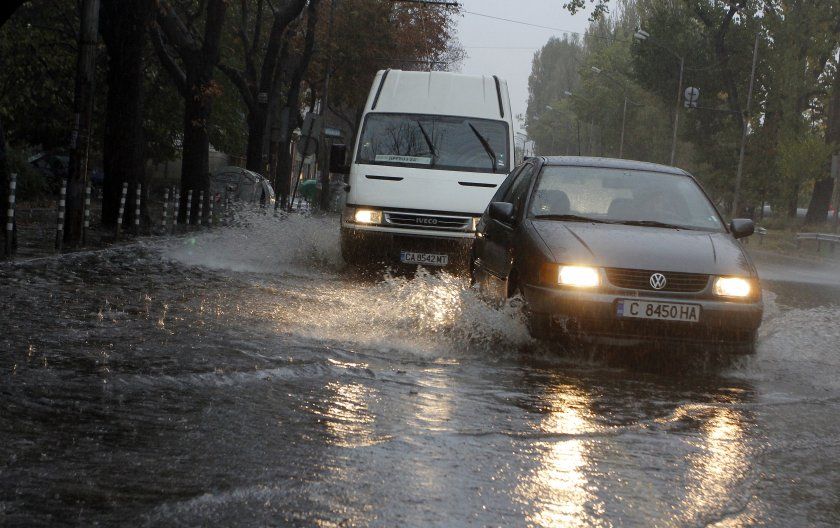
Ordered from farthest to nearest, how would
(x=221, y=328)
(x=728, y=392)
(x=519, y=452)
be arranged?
1. (x=221, y=328)
2. (x=728, y=392)
3. (x=519, y=452)

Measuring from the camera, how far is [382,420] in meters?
6.32

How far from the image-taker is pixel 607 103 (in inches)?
3743

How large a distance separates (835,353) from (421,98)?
7.68 metres

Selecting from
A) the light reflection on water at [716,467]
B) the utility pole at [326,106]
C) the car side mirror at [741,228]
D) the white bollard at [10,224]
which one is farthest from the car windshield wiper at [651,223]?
the utility pole at [326,106]

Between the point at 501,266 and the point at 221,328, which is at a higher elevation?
the point at 501,266

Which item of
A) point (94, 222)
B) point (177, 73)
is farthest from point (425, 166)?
point (177, 73)

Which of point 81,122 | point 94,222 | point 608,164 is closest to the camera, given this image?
point 608,164

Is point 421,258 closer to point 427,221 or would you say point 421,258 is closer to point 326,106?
point 427,221

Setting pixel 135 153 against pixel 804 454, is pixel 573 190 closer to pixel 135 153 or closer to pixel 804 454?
pixel 804 454

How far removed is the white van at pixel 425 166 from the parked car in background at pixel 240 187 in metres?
18.2

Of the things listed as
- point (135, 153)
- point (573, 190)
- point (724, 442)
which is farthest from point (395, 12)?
point (724, 442)

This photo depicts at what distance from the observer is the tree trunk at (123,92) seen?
71.6ft

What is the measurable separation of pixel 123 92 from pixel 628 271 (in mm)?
15034

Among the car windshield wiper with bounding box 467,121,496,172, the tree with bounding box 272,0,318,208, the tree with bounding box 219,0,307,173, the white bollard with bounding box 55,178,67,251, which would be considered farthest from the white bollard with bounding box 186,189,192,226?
the car windshield wiper with bounding box 467,121,496,172
